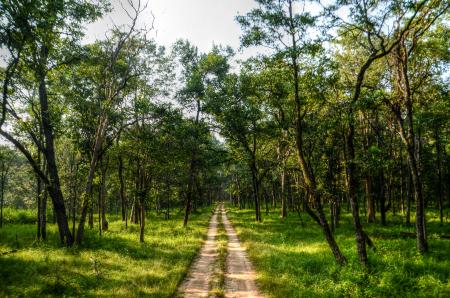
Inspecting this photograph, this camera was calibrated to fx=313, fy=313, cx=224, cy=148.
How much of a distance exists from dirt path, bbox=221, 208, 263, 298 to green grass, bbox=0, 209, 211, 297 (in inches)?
81.0

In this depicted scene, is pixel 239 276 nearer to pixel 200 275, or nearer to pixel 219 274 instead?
pixel 219 274

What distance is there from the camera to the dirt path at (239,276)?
11453 millimetres

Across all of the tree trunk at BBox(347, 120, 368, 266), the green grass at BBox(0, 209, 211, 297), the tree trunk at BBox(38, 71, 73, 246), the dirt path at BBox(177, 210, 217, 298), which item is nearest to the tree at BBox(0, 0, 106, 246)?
the tree trunk at BBox(38, 71, 73, 246)

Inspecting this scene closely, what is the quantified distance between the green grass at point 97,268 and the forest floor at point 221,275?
0.53 meters

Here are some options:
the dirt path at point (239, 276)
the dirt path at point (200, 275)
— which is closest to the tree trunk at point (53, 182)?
the dirt path at point (200, 275)

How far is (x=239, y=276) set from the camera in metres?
13.6

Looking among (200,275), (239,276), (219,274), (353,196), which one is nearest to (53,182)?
(200,275)

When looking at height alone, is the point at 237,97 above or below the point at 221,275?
above

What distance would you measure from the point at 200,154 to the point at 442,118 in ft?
68.2

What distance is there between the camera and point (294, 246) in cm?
Answer: 1973

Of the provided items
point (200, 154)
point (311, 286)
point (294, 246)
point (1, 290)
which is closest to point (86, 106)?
point (200, 154)

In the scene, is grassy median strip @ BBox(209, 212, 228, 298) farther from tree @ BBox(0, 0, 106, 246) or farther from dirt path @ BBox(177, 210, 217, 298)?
tree @ BBox(0, 0, 106, 246)

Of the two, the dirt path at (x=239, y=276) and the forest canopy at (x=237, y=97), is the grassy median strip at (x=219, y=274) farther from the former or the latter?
the forest canopy at (x=237, y=97)

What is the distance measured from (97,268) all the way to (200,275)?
4440 millimetres
